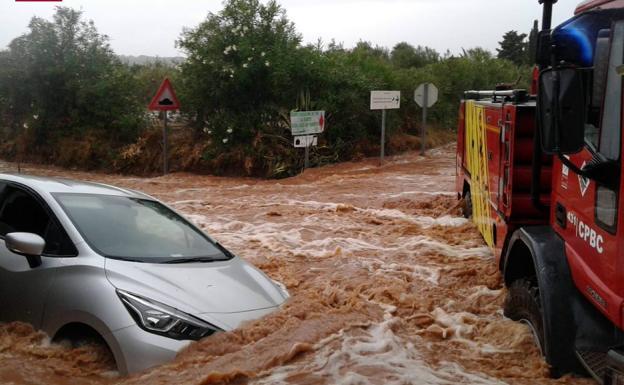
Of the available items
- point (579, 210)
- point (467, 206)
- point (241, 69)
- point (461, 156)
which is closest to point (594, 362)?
point (579, 210)

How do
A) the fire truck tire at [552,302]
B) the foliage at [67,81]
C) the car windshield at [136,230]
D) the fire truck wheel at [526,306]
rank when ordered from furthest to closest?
the foliage at [67,81] < the car windshield at [136,230] < the fire truck wheel at [526,306] < the fire truck tire at [552,302]

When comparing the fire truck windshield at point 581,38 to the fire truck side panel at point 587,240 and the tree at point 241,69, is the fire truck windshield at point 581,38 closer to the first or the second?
the fire truck side panel at point 587,240

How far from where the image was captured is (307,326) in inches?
186

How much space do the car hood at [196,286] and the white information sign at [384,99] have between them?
11.6 meters

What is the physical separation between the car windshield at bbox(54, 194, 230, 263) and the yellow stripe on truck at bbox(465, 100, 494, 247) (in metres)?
2.76

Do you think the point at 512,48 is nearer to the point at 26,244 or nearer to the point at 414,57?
the point at 414,57

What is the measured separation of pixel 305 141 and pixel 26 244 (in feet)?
38.6

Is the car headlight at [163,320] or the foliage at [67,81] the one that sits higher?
the foliage at [67,81]

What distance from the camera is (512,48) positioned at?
85.3ft

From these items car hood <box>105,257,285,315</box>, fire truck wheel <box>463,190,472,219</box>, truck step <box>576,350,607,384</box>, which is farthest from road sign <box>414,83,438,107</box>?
truck step <box>576,350,607,384</box>

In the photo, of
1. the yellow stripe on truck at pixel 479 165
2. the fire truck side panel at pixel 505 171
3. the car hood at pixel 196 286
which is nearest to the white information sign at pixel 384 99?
the yellow stripe on truck at pixel 479 165

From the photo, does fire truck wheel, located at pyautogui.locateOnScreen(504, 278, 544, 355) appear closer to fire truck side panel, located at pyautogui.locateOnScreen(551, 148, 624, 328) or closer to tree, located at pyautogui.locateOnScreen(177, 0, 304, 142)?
fire truck side panel, located at pyautogui.locateOnScreen(551, 148, 624, 328)

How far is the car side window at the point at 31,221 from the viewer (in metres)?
4.90

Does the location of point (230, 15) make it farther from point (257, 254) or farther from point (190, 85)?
point (257, 254)
